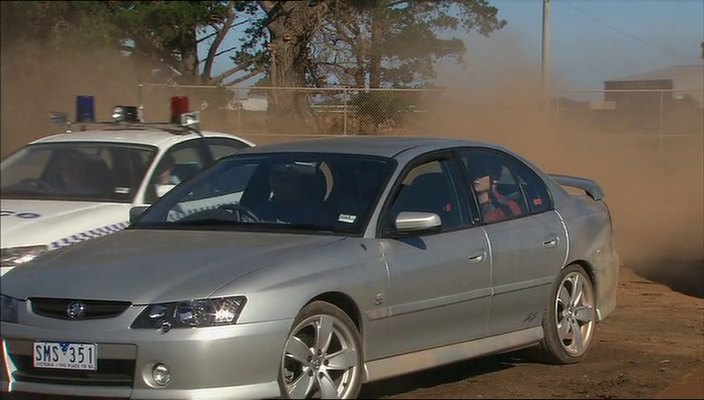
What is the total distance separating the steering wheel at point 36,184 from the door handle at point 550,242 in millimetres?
3685

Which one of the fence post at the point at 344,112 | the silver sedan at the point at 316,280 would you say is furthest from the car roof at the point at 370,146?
the fence post at the point at 344,112

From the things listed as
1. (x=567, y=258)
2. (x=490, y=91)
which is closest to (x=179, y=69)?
(x=490, y=91)

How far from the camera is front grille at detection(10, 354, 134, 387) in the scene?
5.09 metres

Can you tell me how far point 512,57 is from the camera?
2373 cm

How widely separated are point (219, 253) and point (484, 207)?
184 cm

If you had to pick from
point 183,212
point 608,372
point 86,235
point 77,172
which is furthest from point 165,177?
point 608,372

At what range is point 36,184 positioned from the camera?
27.4ft

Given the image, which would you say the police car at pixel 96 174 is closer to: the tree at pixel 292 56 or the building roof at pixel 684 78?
the tree at pixel 292 56

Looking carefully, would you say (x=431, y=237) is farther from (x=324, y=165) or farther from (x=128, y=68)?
(x=128, y=68)

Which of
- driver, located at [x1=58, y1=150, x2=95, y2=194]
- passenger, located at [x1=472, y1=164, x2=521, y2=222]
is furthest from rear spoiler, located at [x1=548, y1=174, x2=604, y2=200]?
driver, located at [x1=58, y1=150, x2=95, y2=194]

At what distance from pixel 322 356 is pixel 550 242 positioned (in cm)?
212

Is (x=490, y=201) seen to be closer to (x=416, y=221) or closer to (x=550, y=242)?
(x=550, y=242)

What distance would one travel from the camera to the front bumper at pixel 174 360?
498 cm

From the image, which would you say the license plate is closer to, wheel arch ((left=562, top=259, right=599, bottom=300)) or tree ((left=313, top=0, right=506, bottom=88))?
wheel arch ((left=562, top=259, right=599, bottom=300))
